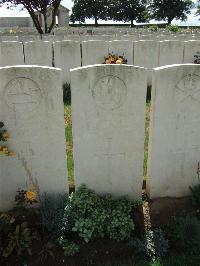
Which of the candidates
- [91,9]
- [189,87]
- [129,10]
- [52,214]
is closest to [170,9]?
[129,10]

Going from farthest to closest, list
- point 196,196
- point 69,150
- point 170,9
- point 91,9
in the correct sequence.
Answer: point 91,9, point 170,9, point 69,150, point 196,196

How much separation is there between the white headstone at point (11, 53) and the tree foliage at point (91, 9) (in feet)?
190

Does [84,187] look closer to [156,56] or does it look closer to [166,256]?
[166,256]

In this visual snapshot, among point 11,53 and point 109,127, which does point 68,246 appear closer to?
point 109,127

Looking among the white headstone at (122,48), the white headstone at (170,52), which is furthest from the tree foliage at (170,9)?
the white headstone at (122,48)

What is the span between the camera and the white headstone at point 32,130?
145 inches

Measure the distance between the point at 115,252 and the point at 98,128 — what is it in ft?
4.53

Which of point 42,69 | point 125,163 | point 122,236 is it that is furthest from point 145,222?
point 42,69

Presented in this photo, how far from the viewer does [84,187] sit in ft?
13.8

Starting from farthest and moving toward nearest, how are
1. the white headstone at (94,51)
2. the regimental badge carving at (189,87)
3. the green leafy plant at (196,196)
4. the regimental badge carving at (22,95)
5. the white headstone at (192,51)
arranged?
the white headstone at (192,51) → the white headstone at (94,51) → the green leafy plant at (196,196) → the regimental badge carving at (189,87) → the regimental badge carving at (22,95)

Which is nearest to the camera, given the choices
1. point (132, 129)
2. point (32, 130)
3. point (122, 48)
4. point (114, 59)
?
point (32, 130)

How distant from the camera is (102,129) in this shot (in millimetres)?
3998

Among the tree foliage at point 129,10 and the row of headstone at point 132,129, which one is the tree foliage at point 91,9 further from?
the row of headstone at point 132,129

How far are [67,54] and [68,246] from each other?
256 inches
